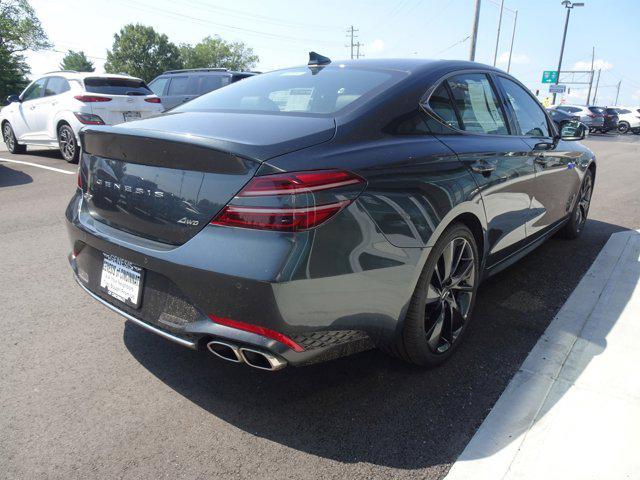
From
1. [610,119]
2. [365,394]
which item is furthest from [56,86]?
[610,119]

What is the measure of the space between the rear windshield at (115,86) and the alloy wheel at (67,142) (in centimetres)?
92

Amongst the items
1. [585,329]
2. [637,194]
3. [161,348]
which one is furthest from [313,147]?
[637,194]

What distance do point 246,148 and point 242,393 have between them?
3.97ft

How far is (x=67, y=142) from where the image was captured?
928cm

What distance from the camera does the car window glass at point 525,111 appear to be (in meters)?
3.57

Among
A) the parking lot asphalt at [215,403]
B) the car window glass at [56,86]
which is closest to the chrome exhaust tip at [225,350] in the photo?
the parking lot asphalt at [215,403]

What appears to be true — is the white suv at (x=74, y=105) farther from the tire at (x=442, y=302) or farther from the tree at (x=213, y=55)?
the tree at (x=213, y=55)

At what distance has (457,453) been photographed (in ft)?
6.57

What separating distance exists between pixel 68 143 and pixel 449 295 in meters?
8.85

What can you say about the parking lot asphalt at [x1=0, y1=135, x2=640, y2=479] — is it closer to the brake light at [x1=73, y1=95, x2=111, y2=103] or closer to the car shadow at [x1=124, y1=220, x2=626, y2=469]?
the car shadow at [x1=124, y1=220, x2=626, y2=469]

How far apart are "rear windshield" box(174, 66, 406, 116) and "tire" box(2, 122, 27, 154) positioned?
9997 millimetres

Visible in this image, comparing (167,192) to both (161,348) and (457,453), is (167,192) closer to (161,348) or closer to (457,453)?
(161,348)

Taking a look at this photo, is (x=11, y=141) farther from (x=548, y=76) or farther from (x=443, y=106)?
(x=548, y=76)

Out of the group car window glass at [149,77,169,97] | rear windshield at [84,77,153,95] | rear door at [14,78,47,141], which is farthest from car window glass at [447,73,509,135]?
car window glass at [149,77,169,97]
